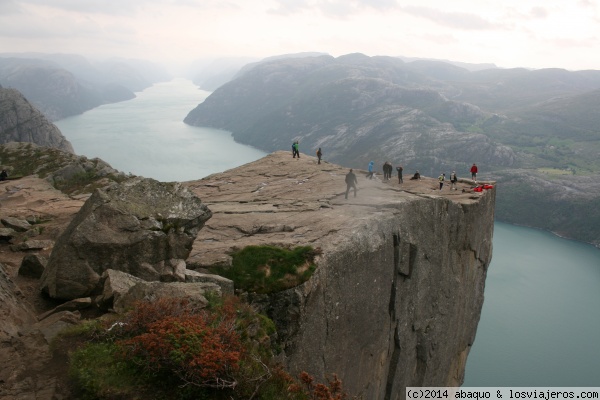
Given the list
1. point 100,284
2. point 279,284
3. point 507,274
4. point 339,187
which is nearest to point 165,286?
point 100,284

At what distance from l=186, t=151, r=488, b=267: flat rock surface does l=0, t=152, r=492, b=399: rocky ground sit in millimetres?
54

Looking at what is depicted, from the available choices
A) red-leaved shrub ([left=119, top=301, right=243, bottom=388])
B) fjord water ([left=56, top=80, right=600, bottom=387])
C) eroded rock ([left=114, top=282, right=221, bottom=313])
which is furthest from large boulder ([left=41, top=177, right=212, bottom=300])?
fjord water ([left=56, top=80, right=600, bottom=387])

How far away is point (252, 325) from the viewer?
14.0m

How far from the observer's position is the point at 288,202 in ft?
92.0

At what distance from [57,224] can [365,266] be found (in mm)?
17692

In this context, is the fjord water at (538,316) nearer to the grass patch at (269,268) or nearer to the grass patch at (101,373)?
the grass patch at (269,268)

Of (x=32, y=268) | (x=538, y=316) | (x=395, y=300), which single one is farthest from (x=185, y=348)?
(x=538, y=316)

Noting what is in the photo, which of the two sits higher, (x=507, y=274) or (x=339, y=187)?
(x=339, y=187)

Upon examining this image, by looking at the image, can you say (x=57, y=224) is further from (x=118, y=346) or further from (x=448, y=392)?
(x=448, y=392)

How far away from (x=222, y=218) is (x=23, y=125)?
356ft

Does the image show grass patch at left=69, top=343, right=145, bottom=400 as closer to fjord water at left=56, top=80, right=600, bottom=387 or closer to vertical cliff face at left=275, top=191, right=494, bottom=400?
vertical cliff face at left=275, top=191, right=494, bottom=400

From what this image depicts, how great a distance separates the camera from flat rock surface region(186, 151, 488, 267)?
834 inches

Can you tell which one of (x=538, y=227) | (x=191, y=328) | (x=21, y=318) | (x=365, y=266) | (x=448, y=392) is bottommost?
(x=538, y=227)

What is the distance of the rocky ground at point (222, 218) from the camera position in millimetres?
10477
